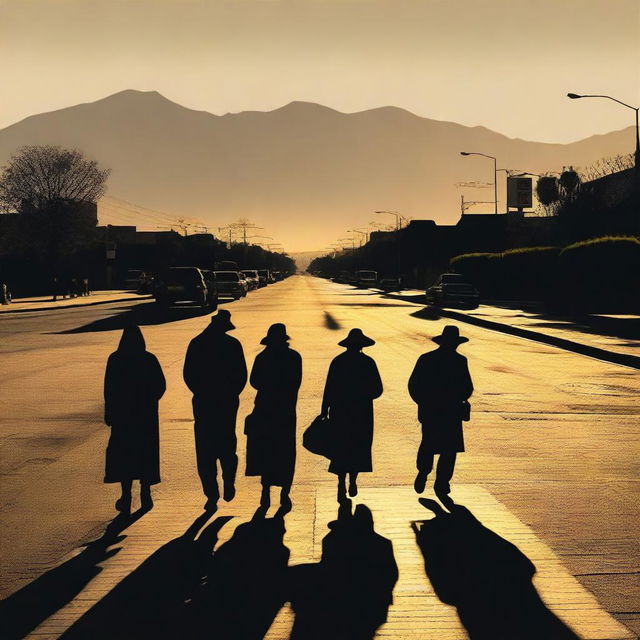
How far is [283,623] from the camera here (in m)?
5.27

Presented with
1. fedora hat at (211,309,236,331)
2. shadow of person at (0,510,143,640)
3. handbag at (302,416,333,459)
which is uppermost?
fedora hat at (211,309,236,331)

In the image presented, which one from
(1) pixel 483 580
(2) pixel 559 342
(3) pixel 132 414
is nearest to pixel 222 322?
(3) pixel 132 414

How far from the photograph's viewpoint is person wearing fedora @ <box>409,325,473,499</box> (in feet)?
27.2

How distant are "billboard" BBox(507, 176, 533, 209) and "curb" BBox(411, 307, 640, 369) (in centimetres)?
9340

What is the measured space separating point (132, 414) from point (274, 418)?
1.15m

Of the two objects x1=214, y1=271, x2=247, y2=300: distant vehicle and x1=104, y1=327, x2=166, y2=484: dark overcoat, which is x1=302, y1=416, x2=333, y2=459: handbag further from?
x1=214, y1=271, x2=247, y2=300: distant vehicle

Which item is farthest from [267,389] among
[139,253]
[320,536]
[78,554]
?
[139,253]

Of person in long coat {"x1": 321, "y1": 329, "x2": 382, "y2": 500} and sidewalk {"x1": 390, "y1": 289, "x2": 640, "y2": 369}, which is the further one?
sidewalk {"x1": 390, "y1": 289, "x2": 640, "y2": 369}

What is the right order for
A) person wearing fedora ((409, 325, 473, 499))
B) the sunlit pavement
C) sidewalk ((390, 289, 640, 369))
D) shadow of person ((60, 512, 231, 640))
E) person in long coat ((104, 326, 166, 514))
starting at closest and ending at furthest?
1. shadow of person ((60, 512, 231, 640))
2. the sunlit pavement
3. person in long coat ((104, 326, 166, 514))
4. person wearing fedora ((409, 325, 473, 499))
5. sidewalk ((390, 289, 640, 369))

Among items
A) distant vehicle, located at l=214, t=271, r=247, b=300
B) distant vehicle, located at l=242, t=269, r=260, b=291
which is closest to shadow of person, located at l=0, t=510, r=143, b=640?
distant vehicle, located at l=214, t=271, r=247, b=300

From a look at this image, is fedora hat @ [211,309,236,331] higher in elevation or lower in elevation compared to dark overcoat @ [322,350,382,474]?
higher

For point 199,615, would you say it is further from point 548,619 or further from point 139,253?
point 139,253

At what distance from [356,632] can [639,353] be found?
18077 mm

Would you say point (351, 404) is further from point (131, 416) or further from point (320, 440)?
point (131, 416)
